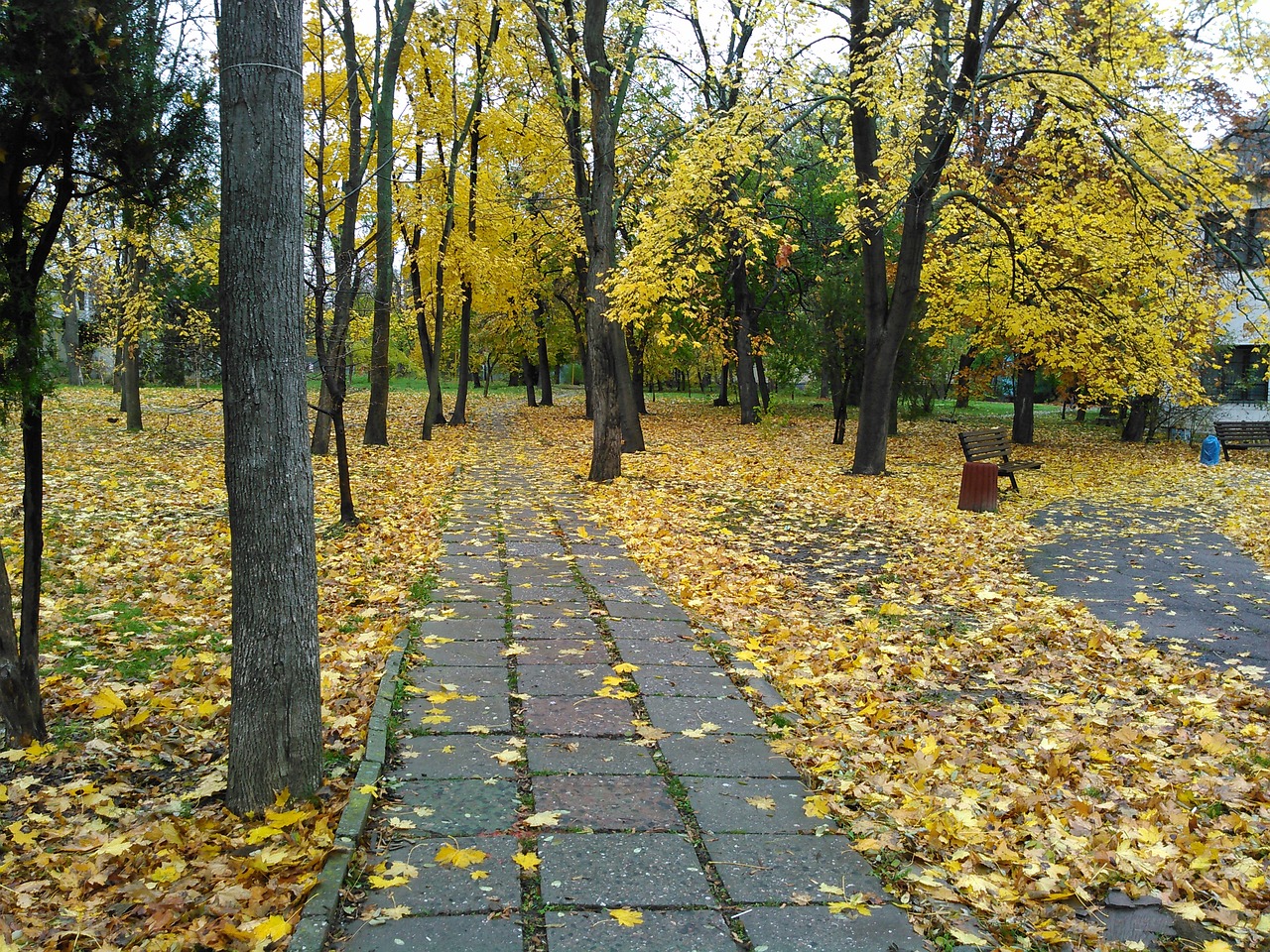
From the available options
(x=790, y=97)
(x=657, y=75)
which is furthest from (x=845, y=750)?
(x=657, y=75)

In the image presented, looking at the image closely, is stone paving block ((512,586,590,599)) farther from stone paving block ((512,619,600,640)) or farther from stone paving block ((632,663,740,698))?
stone paving block ((632,663,740,698))

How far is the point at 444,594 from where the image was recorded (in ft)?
23.5

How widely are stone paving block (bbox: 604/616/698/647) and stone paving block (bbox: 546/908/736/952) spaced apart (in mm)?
3123

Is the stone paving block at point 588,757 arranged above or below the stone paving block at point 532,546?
below

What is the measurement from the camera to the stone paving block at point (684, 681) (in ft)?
17.5

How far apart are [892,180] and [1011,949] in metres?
14.3

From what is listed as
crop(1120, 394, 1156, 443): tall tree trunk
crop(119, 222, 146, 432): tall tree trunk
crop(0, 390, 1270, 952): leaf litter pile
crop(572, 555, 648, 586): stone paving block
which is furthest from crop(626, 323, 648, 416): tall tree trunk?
crop(572, 555, 648, 586): stone paving block

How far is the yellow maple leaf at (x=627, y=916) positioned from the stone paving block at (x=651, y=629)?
3.12 meters

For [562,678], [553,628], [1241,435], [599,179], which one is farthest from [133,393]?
[1241,435]

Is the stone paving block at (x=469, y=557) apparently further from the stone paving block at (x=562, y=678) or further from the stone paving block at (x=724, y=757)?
the stone paving block at (x=724, y=757)

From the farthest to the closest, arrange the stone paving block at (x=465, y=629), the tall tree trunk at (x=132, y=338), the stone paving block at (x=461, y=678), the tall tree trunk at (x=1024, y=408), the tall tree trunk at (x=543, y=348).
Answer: the tall tree trunk at (x=543, y=348) → the tall tree trunk at (x=1024, y=408) → the tall tree trunk at (x=132, y=338) → the stone paving block at (x=465, y=629) → the stone paving block at (x=461, y=678)

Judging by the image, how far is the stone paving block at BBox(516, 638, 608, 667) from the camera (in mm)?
5727

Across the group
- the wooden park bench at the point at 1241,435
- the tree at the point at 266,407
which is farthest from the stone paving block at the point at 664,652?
the wooden park bench at the point at 1241,435

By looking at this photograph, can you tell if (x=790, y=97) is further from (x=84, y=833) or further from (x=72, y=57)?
(x=84, y=833)
